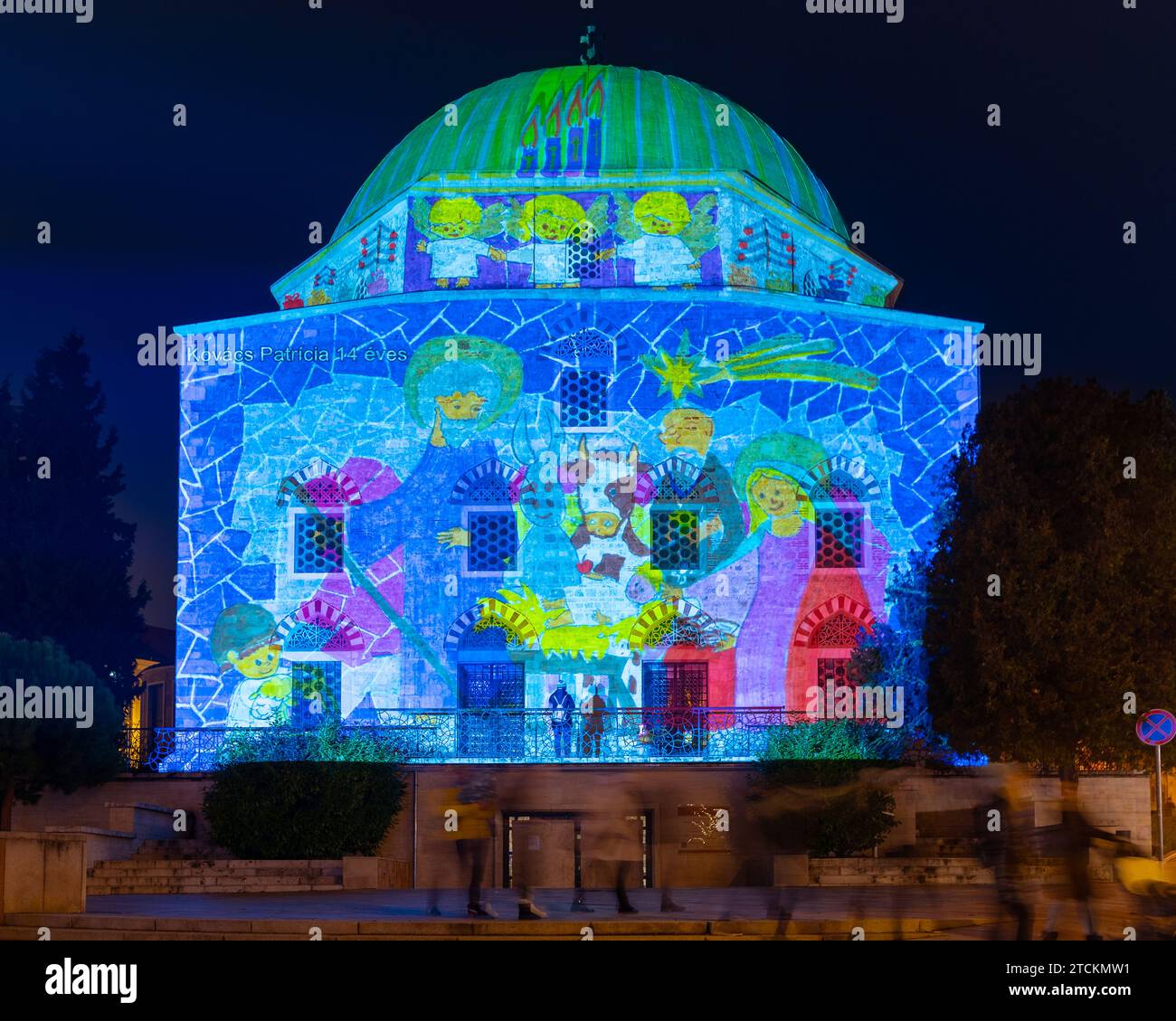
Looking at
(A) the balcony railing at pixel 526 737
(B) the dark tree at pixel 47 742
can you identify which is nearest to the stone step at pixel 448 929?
(B) the dark tree at pixel 47 742

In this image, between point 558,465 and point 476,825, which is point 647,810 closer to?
point 558,465

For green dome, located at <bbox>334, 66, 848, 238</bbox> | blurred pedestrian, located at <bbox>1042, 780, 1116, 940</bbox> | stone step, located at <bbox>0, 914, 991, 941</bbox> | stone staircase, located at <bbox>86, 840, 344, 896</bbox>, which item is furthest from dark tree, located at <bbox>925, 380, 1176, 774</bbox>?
blurred pedestrian, located at <bbox>1042, 780, 1116, 940</bbox>

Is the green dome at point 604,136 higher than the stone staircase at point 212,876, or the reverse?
the green dome at point 604,136

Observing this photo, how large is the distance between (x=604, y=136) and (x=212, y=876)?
1614cm

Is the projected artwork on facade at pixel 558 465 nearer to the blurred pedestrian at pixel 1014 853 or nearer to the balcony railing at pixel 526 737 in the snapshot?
the balcony railing at pixel 526 737

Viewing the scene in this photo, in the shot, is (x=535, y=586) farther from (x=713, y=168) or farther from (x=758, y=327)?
(x=713, y=168)

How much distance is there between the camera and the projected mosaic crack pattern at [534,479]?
32.1 meters

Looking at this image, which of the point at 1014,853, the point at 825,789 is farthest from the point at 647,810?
the point at 1014,853

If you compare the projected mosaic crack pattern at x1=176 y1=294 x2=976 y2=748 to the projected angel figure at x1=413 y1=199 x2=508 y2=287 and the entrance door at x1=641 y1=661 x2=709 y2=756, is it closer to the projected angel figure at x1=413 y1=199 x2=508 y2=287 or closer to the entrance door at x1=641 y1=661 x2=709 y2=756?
the entrance door at x1=641 y1=661 x2=709 y2=756

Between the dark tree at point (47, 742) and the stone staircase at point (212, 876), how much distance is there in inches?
110

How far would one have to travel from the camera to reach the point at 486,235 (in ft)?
113
